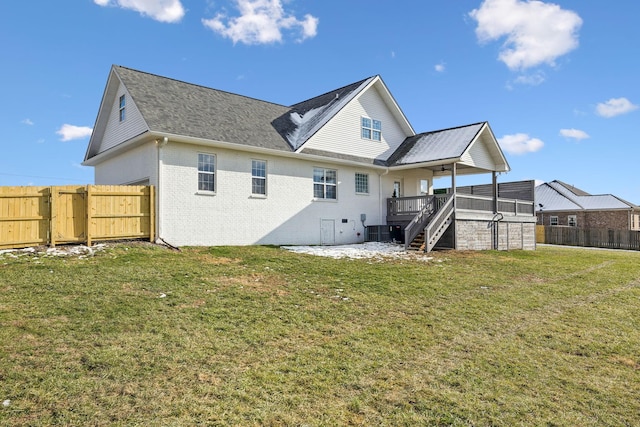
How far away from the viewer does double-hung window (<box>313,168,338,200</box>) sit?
1936 centimetres

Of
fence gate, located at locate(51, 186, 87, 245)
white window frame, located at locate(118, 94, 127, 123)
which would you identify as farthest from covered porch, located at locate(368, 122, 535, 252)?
white window frame, located at locate(118, 94, 127, 123)

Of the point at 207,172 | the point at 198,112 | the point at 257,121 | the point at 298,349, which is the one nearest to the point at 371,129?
the point at 257,121

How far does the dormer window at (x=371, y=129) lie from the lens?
2158 cm

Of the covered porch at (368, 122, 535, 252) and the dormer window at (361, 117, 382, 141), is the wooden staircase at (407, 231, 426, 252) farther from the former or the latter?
the dormer window at (361, 117, 382, 141)

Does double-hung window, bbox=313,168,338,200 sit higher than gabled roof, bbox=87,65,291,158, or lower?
lower

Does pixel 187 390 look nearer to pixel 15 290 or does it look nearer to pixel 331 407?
pixel 331 407

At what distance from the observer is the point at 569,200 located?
41.8m

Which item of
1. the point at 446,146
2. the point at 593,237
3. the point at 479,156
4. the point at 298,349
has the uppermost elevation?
the point at 446,146

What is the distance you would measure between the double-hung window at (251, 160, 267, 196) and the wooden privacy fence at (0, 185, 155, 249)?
4.20m

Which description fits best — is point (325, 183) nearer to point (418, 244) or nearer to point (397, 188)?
point (418, 244)

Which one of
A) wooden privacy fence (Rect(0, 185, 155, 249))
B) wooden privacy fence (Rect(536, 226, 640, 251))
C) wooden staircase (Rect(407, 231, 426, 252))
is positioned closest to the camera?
wooden privacy fence (Rect(0, 185, 155, 249))

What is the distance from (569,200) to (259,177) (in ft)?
121

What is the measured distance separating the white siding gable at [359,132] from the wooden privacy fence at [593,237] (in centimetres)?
1903

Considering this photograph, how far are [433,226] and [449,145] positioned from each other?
495cm
